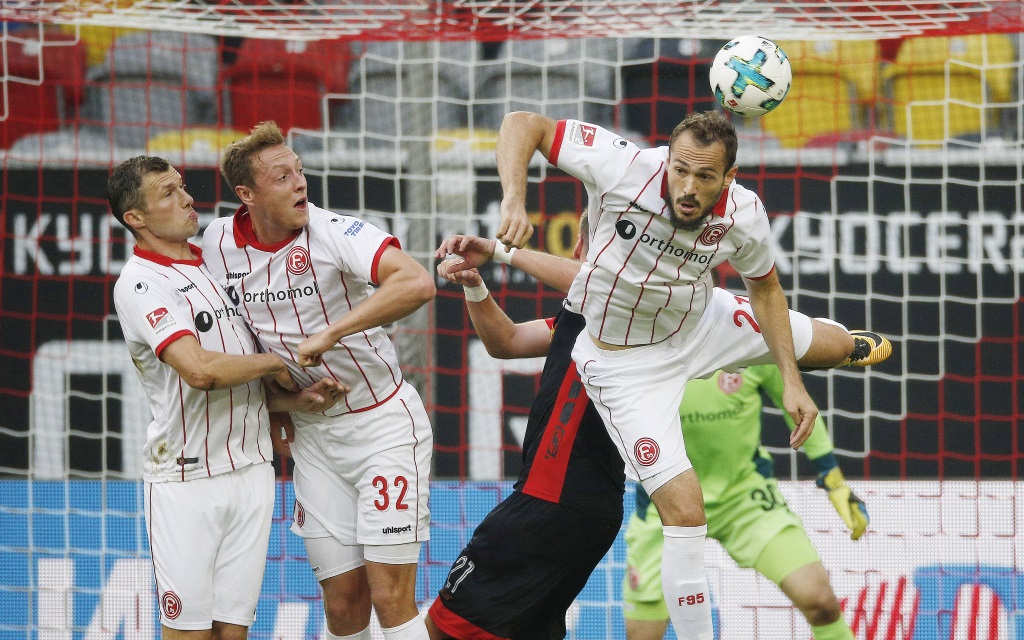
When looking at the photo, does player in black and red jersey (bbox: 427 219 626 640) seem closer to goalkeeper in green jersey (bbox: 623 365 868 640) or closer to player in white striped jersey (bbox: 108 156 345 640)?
player in white striped jersey (bbox: 108 156 345 640)

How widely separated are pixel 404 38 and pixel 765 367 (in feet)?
7.32

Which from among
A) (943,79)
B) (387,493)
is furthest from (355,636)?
(943,79)

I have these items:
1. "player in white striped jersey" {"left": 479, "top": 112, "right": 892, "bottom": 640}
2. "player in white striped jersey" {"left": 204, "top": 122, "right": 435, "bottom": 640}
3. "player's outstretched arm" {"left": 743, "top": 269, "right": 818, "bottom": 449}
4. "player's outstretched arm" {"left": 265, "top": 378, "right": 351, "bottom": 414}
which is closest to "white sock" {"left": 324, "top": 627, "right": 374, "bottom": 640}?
"player in white striped jersey" {"left": 204, "top": 122, "right": 435, "bottom": 640}

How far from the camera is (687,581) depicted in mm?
3521

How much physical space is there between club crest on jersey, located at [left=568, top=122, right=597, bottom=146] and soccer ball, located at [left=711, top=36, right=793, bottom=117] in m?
0.48

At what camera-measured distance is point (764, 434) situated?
273 inches

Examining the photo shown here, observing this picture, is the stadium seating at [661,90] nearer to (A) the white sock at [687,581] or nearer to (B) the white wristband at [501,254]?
(B) the white wristband at [501,254]

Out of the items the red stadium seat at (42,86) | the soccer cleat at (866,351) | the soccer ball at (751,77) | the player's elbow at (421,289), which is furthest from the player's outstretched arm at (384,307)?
the red stadium seat at (42,86)

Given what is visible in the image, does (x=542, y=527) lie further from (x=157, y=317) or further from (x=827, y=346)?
(x=157, y=317)

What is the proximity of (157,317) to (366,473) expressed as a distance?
0.83 metres

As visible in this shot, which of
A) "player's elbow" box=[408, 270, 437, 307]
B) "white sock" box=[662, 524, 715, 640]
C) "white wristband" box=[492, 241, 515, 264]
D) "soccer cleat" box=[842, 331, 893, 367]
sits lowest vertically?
"white sock" box=[662, 524, 715, 640]

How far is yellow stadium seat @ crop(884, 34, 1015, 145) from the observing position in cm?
757

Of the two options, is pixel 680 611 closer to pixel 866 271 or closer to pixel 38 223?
pixel 866 271

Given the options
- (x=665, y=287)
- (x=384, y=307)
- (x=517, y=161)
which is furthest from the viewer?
(x=665, y=287)
